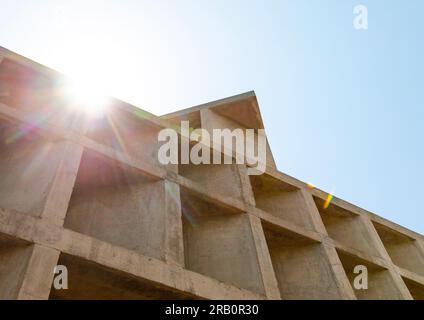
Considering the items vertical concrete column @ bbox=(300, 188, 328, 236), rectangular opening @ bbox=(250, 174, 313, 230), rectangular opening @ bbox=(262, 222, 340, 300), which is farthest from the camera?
rectangular opening @ bbox=(250, 174, 313, 230)

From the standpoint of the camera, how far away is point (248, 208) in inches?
247

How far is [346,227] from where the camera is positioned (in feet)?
28.5

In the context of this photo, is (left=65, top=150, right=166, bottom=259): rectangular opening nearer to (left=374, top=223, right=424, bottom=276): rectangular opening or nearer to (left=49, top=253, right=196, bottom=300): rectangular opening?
(left=49, top=253, right=196, bottom=300): rectangular opening

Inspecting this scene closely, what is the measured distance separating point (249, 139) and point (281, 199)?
10.1 ft

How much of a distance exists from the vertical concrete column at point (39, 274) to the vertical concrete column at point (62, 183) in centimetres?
40

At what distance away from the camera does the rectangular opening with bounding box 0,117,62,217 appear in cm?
447

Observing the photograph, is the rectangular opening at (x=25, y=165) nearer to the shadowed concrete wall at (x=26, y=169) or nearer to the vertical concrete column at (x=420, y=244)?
the shadowed concrete wall at (x=26, y=169)

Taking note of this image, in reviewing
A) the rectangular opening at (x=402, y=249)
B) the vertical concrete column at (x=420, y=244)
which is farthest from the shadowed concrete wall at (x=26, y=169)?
the vertical concrete column at (x=420, y=244)

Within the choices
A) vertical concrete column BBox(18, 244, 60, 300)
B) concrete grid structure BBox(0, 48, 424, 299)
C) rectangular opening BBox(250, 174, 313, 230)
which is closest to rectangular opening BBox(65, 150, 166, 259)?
concrete grid structure BBox(0, 48, 424, 299)

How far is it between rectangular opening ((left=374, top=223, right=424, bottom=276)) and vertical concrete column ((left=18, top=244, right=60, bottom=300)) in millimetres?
7759
